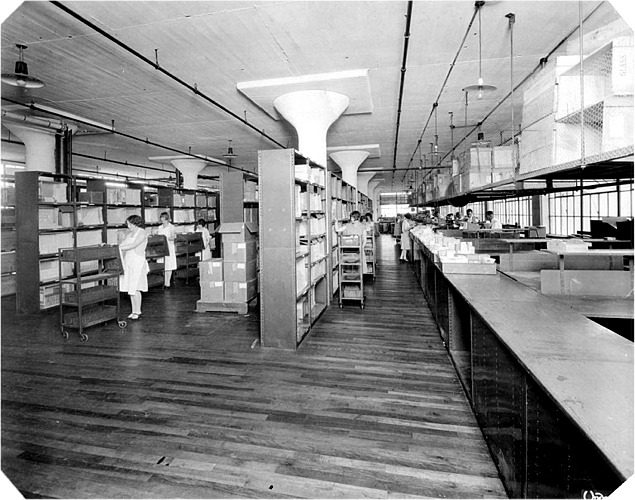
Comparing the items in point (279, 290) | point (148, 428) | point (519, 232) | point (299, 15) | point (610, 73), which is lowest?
point (148, 428)

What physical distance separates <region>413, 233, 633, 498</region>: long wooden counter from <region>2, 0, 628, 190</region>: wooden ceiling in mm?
3292

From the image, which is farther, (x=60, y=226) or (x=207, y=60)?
(x=60, y=226)

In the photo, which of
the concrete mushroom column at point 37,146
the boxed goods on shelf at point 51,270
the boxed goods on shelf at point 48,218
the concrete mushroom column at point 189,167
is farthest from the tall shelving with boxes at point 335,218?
the concrete mushroom column at point 189,167

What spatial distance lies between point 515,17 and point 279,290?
4.16 meters

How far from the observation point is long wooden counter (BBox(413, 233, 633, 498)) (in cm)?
133

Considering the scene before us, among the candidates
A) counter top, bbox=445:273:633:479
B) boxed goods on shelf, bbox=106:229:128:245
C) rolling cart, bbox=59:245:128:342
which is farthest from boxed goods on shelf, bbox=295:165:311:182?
boxed goods on shelf, bbox=106:229:128:245

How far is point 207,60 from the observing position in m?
5.50

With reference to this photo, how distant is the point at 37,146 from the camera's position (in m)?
8.27

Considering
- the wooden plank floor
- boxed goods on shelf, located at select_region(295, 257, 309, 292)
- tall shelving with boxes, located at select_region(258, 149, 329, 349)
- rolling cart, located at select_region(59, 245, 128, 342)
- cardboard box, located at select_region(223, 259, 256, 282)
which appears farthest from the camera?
cardboard box, located at select_region(223, 259, 256, 282)

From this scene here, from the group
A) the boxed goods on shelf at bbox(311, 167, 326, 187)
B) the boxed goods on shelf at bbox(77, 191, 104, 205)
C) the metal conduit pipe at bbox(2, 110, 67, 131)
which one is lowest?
the boxed goods on shelf at bbox(77, 191, 104, 205)

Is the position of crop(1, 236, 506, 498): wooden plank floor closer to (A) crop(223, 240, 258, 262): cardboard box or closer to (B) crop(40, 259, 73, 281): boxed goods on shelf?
(A) crop(223, 240, 258, 262): cardboard box

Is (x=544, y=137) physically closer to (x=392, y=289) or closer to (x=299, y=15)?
(x=299, y=15)

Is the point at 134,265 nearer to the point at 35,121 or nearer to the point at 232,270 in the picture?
the point at 232,270

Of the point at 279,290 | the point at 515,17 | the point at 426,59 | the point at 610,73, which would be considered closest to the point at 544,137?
the point at 610,73
